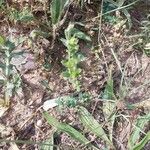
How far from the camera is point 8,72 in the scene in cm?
214

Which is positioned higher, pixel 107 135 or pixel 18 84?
pixel 18 84

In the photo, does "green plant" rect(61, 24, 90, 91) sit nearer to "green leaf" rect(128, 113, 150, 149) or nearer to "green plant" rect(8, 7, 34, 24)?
"green plant" rect(8, 7, 34, 24)

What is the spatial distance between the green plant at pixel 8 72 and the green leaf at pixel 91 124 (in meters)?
0.35

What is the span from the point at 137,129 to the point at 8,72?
0.70m

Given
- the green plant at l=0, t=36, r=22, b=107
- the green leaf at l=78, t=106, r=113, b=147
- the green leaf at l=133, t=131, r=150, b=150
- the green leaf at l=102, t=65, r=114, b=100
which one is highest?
the green plant at l=0, t=36, r=22, b=107

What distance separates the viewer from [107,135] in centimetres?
216

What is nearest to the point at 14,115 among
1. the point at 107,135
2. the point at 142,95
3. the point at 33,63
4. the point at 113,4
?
the point at 33,63

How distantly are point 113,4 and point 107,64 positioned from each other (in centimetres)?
35

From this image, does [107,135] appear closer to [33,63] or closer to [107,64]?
[107,64]

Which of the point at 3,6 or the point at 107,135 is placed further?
the point at 3,6

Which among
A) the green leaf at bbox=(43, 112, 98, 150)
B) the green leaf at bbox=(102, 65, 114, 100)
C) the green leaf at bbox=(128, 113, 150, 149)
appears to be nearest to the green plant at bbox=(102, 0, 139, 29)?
the green leaf at bbox=(102, 65, 114, 100)

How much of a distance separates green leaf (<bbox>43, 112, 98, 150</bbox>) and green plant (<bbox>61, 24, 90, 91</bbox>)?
0.66 ft

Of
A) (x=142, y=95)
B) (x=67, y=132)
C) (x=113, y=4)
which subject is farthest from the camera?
(x=113, y=4)

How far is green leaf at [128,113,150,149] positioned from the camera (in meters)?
2.14
